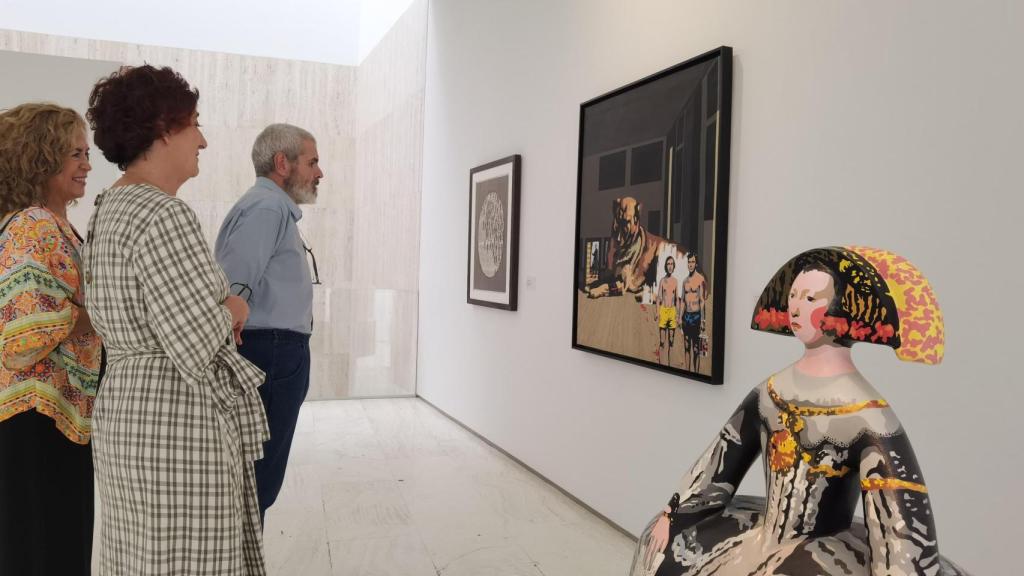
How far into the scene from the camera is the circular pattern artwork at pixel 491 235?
4480 mm

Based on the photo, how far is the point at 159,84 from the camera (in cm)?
175

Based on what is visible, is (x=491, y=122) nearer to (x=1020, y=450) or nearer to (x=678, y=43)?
(x=678, y=43)

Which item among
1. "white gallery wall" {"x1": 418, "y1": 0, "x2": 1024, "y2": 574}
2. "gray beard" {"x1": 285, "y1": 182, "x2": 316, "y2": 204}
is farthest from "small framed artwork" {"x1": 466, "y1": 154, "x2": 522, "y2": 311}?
"gray beard" {"x1": 285, "y1": 182, "x2": 316, "y2": 204}

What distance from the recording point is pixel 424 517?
3.46 m

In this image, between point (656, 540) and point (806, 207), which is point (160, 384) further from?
point (806, 207)

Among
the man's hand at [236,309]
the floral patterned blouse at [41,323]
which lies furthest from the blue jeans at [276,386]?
the man's hand at [236,309]

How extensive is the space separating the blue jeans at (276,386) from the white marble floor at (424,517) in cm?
51

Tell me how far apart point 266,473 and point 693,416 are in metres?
1.51

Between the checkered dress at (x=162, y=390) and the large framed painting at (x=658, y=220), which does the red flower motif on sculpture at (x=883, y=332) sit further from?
the large framed painting at (x=658, y=220)

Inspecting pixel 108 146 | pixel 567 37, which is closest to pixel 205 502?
pixel 108 146

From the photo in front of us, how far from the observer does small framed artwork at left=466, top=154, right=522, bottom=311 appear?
4.32 metres

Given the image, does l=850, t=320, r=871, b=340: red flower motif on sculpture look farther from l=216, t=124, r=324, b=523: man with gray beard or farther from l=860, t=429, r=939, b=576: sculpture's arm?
l=216, t=124, r=324, b=523: man with gray beard

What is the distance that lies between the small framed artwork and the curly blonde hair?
2576 mm

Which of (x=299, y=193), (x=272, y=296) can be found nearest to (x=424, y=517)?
(x=272, y=296)
